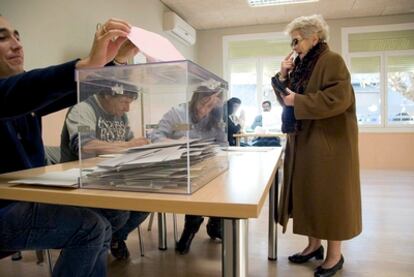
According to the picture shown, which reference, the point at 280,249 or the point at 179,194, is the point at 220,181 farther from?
the point at 280,249

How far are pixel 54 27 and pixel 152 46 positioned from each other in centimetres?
252

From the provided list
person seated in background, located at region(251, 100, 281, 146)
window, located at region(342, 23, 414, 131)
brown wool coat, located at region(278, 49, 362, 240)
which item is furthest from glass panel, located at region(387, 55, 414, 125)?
brown wool coat, located at region(278, 49, 362, 240)

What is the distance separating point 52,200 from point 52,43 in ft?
8.38

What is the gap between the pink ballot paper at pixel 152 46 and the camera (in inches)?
31.2

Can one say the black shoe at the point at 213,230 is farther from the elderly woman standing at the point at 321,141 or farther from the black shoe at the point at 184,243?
the elderly woman standing at the point at 321,141

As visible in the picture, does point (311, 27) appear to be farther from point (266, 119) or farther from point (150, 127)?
point (266, 119)

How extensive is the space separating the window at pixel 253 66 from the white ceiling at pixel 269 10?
16.8 inches

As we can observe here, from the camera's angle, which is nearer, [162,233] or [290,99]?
[290,99]

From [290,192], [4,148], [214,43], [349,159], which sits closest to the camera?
[4,148]

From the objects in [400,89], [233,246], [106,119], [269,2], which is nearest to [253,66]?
[269,2]

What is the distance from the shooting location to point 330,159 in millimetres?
1591

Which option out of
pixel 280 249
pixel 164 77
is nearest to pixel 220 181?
pixel 164 77

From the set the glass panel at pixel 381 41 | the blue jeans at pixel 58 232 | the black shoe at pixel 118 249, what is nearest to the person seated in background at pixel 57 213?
the blue jeans at pixel 58 232

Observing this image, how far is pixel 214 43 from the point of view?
21.7 ft
